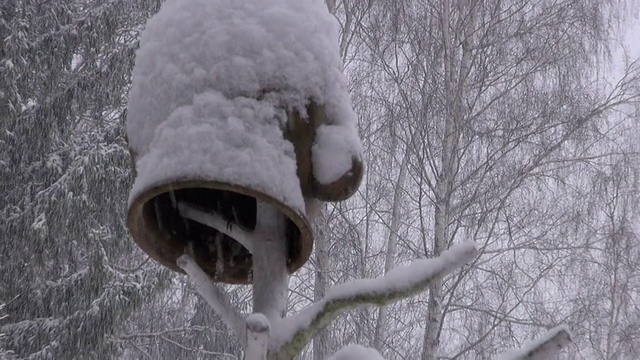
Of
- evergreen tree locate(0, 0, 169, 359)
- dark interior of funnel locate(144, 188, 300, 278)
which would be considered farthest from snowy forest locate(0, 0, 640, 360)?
dark interior of funnel locate(144, 188, 300, 278)

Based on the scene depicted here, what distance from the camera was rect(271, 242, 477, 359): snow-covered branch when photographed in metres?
1.13

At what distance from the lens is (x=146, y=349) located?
332 inches

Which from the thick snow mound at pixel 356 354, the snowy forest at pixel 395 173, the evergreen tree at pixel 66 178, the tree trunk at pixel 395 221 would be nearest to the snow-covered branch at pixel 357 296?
the thick snow mound at pixel 356 354

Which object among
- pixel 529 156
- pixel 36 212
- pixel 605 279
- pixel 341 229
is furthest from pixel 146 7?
pixel 605 279

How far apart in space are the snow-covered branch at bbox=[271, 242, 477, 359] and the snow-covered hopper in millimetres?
110

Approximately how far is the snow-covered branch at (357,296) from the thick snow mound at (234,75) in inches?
7.3

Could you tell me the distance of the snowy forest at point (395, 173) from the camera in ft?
23.3

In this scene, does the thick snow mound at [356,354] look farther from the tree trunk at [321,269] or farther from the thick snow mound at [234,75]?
the tree trunk at [321,269]

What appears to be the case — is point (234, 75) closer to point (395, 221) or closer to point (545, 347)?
point (545, 347)

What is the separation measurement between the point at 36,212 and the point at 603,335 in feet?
19.5

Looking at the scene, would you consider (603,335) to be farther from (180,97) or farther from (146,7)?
(180,97)

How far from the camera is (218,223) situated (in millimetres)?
1366

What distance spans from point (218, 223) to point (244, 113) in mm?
211

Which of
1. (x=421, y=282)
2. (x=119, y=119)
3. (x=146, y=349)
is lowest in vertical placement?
(x=421, y=282)
